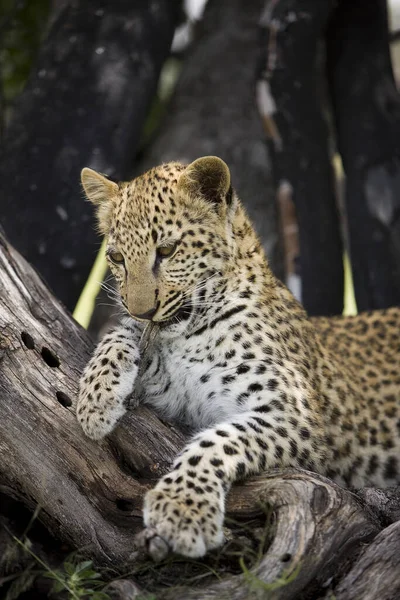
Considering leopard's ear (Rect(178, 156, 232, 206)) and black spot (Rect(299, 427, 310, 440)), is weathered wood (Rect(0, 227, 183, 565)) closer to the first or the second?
black spot (Rect(299, 427, 310, 440))

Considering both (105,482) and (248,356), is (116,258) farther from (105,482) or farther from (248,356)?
(105,482)

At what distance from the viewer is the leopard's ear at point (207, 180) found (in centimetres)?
533

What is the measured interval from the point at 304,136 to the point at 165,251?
416cm

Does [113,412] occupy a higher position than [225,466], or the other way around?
[113,412]

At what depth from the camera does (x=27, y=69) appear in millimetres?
11414

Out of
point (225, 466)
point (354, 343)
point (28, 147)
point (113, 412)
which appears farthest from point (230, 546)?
point (28, 147)

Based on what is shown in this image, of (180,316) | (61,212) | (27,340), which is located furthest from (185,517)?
(61,212)

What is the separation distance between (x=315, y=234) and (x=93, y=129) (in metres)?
2.38

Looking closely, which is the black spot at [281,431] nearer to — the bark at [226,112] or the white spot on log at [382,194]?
the white spot on log at [382,194]

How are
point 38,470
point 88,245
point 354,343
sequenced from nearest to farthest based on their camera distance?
point 38,470 → point 354,343 → point 88,245

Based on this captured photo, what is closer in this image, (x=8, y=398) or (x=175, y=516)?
(x=175, y=516)

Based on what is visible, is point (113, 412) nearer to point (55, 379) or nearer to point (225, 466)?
point (55, 379)

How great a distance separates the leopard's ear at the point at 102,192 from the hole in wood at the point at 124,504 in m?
1.78

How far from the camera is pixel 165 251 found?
5.30m
